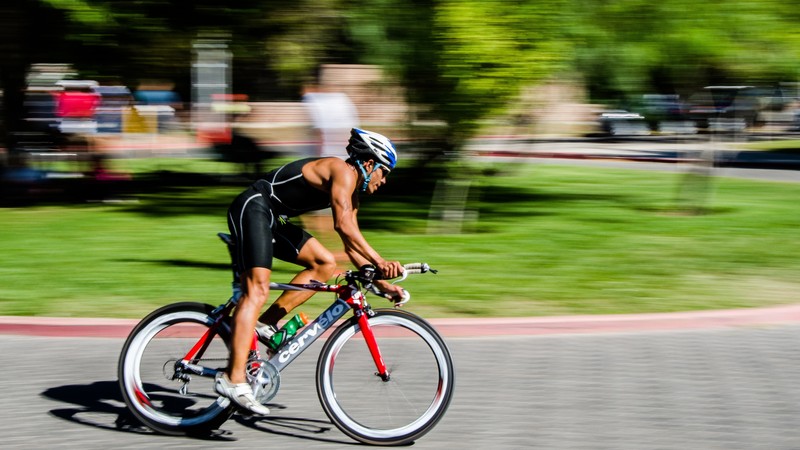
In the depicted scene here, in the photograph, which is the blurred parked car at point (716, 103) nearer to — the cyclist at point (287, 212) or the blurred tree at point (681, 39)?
the blurred tree at point (681, 39)

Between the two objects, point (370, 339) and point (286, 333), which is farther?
point (286, 333)

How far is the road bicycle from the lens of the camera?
17.7 ft

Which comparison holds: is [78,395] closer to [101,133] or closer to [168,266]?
[168,266]

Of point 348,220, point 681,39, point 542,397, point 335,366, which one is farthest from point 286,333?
point 681,39

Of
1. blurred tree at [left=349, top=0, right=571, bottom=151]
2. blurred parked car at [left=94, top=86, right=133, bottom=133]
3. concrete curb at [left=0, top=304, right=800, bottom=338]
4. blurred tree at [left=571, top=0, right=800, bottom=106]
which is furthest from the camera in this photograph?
blurred parked car at [left=94, top=86, right=133, bottom=133]

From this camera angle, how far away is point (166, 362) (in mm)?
5645

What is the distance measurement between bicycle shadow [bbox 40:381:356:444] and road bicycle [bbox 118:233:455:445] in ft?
0.44

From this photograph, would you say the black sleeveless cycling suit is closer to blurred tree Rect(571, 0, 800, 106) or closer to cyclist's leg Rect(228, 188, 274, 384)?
cyclist's leg Rect(228, 188, 274, 384)

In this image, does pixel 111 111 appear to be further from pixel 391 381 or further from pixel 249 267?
pixel 391 381

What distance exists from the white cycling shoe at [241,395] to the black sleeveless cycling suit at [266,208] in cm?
59

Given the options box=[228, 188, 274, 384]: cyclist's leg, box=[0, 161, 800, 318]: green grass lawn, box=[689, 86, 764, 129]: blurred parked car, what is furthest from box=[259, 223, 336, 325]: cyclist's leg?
box=[689, 86, 764, 129]: blurred parked car

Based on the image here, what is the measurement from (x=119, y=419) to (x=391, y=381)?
5.18 feet

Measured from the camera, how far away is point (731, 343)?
7605 millimetres

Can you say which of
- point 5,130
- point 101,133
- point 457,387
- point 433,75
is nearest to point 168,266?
point 433,75
